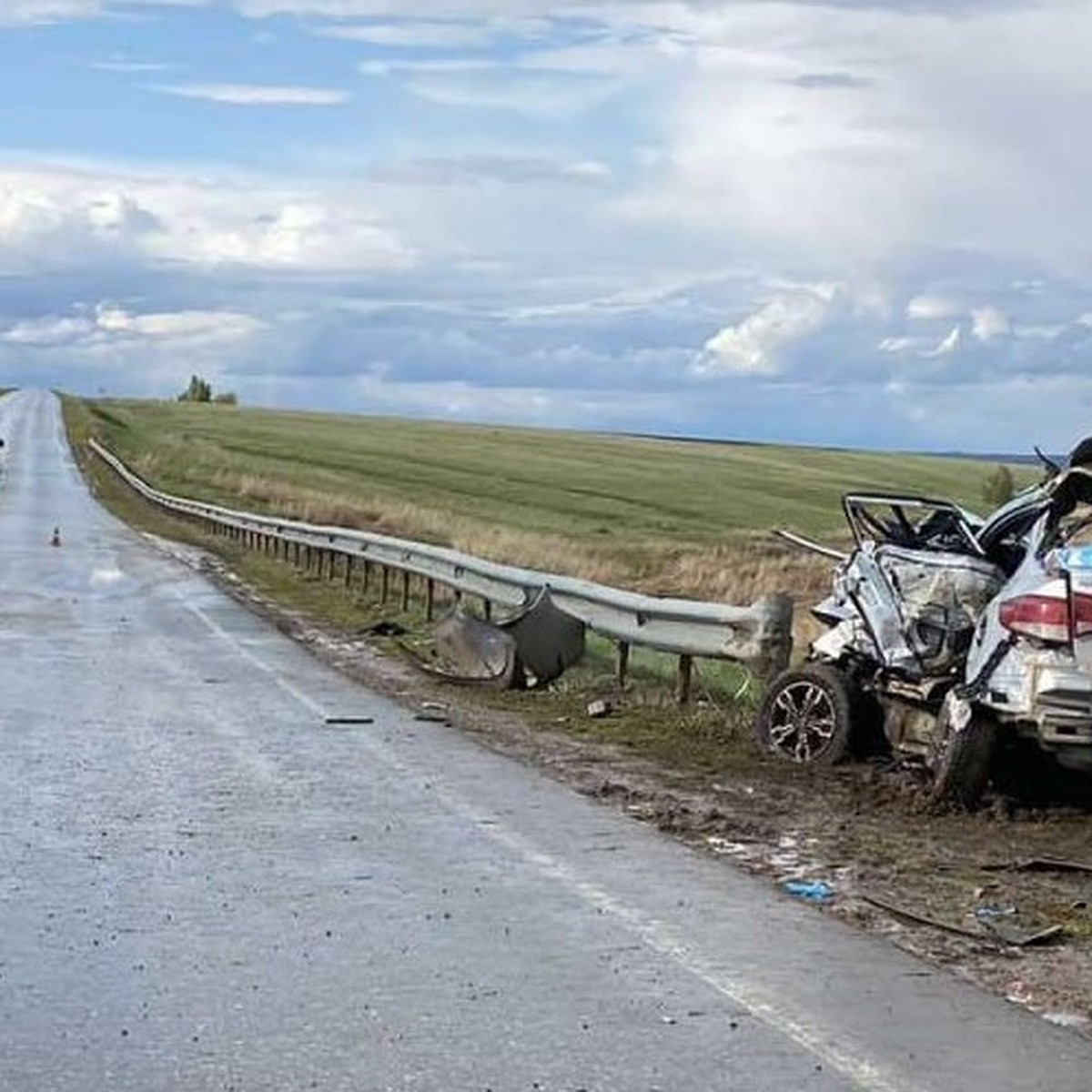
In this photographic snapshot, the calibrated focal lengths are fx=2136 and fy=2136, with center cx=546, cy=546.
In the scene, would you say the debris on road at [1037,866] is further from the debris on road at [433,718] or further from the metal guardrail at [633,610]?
the debris on road at [433,718]

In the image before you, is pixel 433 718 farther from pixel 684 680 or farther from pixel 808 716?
pixel 808 716

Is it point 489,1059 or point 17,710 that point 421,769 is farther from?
point 489,1059

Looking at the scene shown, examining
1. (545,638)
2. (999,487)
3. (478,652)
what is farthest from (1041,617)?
(999,487)

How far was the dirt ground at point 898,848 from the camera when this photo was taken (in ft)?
24.1

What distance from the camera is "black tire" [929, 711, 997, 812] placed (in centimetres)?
984

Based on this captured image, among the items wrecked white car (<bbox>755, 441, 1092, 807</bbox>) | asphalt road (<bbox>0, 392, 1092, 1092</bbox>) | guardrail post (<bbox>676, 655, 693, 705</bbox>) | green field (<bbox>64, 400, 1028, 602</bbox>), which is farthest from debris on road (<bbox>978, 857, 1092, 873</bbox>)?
green field (<bbox>64, 400, 1028, 602</bbox>)

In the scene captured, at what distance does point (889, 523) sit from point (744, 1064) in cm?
607

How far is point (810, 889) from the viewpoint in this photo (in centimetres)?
838

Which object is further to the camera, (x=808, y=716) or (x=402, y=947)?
(x=808, y=716)

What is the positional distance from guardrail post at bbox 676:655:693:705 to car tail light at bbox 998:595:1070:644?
16.4 ft

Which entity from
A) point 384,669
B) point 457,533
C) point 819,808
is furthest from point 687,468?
point 819,808

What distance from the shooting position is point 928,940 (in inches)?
297

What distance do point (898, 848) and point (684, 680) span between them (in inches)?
204

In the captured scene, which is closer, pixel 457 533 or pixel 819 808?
pixel 819 808
